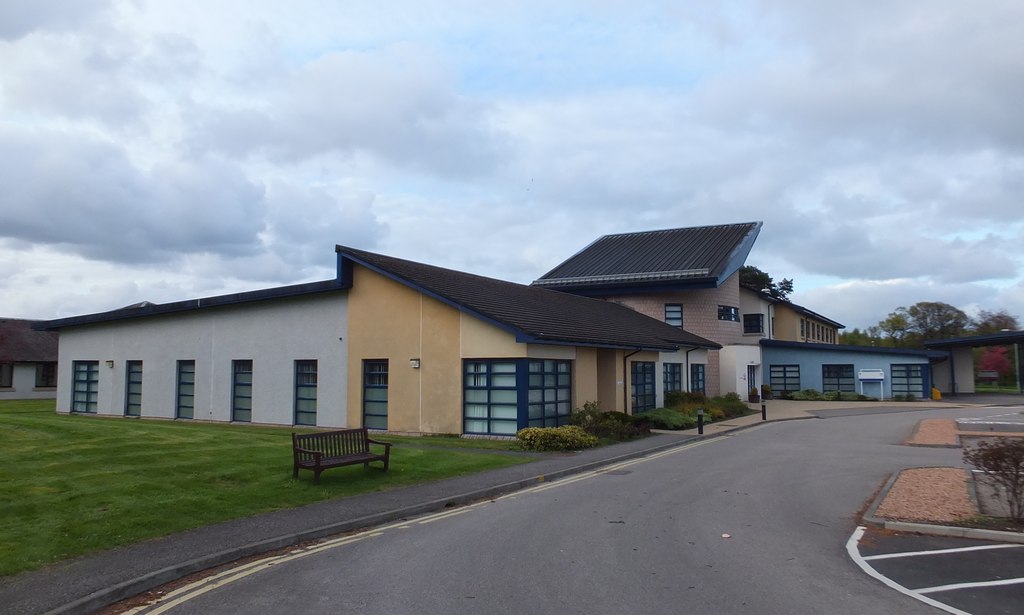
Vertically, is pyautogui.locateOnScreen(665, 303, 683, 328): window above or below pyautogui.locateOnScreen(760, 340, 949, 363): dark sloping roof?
above

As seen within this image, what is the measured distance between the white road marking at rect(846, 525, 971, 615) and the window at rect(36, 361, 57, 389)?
52684 mm

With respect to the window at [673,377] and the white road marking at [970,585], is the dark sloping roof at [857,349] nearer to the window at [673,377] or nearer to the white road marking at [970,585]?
the window at [673,377]

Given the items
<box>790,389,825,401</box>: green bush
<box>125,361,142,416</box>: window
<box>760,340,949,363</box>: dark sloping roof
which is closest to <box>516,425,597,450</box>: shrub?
<box>125,361,142,416</box>: window

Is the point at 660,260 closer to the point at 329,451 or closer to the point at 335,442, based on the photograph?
the point at 335,442

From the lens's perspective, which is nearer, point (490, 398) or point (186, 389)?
point (490, 398)

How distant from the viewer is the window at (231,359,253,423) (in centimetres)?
2750

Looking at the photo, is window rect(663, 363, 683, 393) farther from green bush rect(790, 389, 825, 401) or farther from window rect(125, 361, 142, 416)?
window rect(125, 361, 142, 416)

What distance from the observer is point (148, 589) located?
7445 mm

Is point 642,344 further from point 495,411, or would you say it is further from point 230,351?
point 230,351

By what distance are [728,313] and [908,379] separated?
12.5 metres

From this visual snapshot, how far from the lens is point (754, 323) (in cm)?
5109

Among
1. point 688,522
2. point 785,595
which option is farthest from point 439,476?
Answer: point 785,595

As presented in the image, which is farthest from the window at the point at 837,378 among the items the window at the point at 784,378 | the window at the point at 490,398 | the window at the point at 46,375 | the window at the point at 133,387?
the window at the point at 46,375

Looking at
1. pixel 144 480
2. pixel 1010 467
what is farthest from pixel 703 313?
pixel 144 480
